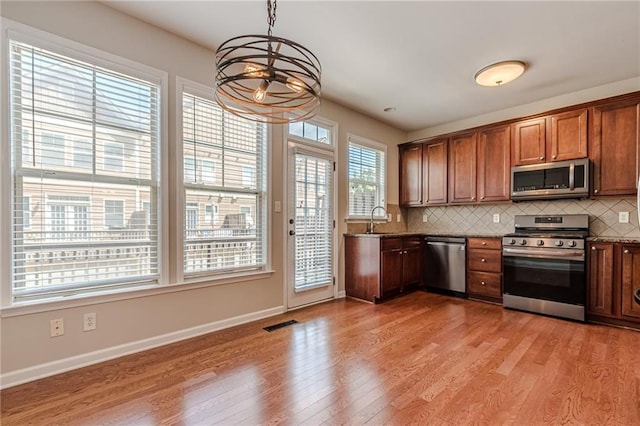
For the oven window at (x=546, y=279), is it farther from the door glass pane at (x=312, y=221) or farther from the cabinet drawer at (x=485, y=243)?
the door glass pane at (x=312, y=221)

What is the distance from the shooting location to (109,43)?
92.2 inches

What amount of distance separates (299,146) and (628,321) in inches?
152

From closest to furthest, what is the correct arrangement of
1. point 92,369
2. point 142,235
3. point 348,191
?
point 92,369
point 142,235
point 348,191

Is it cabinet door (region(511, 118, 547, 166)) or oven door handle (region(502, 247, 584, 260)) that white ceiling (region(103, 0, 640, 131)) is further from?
oven door handle (region(502, 247, 584, 260))

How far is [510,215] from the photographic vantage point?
4.23 m

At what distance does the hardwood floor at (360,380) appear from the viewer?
1.68 m

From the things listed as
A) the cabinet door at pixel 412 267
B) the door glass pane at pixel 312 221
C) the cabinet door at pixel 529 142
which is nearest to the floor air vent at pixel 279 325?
the door glass pane at pixel 312 221

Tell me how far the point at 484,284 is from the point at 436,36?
302cm

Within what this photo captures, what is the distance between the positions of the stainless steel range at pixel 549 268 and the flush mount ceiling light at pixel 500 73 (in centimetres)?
178

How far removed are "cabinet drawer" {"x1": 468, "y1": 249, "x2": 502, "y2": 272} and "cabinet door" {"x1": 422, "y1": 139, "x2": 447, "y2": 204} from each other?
924mm

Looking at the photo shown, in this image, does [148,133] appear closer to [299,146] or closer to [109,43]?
[109,43]

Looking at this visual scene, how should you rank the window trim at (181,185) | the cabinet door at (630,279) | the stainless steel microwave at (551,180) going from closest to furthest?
the window trim at (181,185), the cabinet door at (630,279), the stainless steel microwave at (551,180)

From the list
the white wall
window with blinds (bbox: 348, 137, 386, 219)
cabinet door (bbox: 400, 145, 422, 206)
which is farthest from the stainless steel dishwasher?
the white wall

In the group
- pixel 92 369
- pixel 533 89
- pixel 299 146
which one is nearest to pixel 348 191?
pixel 299 146
